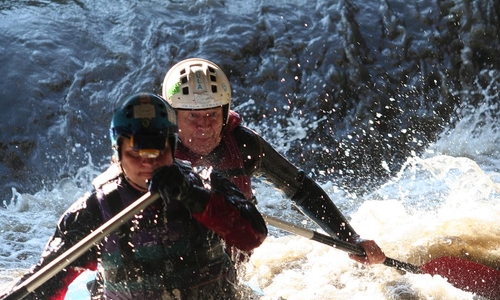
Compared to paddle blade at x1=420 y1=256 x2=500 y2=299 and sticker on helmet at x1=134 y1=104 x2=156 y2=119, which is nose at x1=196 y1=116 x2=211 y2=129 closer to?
sticker on helmet at x1=134 y1=104 x2=156 y2=119

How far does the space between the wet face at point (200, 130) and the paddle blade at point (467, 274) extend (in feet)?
5.92

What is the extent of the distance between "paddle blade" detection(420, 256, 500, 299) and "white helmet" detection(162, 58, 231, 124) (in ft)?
6.00

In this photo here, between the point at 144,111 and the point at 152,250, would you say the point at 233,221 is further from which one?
Answer: the point at 144,111

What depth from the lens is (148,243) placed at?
9.10 ft

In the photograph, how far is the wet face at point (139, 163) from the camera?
272 cm

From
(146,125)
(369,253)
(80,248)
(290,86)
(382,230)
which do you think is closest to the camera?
(80,248)

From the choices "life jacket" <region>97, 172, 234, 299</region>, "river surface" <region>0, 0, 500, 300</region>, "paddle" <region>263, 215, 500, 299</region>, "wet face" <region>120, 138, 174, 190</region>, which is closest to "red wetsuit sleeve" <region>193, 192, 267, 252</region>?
"life jacket" <region>97, 172, 234, 299</region>

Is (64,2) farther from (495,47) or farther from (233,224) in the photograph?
(233,224)

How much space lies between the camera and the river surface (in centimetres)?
762

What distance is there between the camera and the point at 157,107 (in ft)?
9.21

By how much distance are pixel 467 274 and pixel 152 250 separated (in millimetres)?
2747

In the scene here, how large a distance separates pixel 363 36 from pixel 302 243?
424 cm

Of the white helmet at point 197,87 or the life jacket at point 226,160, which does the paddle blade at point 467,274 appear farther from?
the white helmet at point 197,87

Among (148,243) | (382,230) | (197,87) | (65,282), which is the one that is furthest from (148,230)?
(382,230)
